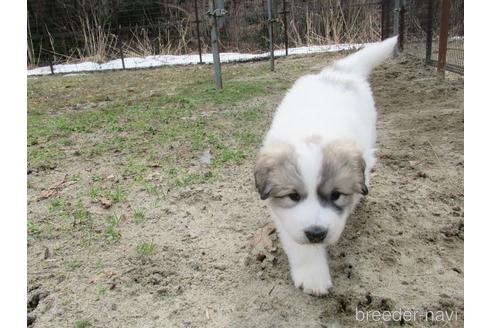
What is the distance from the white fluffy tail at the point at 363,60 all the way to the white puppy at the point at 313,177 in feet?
2.82

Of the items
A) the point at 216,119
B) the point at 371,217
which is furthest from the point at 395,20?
the point at 371,217

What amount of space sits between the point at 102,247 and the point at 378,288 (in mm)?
1529

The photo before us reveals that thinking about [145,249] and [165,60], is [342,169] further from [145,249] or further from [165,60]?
[165,60]

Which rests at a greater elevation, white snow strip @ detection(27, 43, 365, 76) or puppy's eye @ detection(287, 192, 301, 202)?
white snow strip @ detection(27, 43, 365, 76)

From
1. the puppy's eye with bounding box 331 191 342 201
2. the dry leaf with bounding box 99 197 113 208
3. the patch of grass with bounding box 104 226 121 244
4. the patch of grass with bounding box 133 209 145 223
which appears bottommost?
the patch of grass with bounding box 104 226 121 244

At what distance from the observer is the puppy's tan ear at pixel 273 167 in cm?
187

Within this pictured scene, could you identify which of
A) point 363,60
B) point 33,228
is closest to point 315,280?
point 33,228

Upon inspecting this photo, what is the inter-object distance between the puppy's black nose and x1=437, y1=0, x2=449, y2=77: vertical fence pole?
4672 millimetres

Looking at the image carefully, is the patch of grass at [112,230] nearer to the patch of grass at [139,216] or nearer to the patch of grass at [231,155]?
the patch of grass at [139,216]

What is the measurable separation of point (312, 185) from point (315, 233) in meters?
0.20

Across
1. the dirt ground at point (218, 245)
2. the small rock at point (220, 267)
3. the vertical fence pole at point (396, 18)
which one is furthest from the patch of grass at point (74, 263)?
the vertical fence pole at point (396, 18)

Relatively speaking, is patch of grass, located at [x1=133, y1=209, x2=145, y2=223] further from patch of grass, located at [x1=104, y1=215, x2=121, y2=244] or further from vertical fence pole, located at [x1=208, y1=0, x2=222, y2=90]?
vertical fence pole, located at [x1=208, y1=0, x2=222, y2=90]

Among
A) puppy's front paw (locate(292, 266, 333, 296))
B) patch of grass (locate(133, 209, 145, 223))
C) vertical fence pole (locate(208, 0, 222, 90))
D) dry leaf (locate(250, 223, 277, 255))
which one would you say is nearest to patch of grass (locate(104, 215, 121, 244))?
patch of grass (locate(133, 209, 145, 223))

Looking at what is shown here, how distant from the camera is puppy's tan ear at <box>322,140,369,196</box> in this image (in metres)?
1.84
